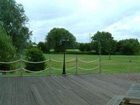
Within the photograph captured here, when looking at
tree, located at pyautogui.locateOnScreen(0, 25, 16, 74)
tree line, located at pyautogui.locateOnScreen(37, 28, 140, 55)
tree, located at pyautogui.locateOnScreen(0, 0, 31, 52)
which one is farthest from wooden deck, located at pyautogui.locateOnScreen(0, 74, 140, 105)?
tree line, located at pyautogui.locateOnScreen(37, 28, 140, 55)

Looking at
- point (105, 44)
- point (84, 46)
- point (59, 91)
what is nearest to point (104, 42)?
point (105, 44)

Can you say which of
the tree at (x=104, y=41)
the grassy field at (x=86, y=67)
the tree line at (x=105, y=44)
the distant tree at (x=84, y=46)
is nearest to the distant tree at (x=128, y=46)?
the tree line at (x=105, y=44)

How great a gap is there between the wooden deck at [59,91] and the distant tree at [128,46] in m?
50.5

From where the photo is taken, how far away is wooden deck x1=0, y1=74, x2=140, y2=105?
10.8 metres

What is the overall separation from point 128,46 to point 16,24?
3484 centimetres

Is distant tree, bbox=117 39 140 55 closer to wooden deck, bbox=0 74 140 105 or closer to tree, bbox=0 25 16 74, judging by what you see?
tree, bbox=0 25 16 74

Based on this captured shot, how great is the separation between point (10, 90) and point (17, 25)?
2164 centimetres

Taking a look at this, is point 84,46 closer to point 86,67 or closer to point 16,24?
point 86,67

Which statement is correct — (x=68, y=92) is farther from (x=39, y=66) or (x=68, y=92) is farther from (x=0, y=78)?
(x=39, y=66)

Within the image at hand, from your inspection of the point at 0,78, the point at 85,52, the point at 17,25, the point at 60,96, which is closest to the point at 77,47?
the point at 85,52

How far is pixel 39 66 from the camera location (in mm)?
26453

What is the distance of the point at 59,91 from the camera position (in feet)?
42.2

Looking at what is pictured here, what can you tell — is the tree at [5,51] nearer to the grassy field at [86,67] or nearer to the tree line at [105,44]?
the grassy field at [86,67]

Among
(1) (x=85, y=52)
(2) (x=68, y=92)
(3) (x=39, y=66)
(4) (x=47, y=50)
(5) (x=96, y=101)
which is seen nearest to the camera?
(5) (x=96, y=101)
